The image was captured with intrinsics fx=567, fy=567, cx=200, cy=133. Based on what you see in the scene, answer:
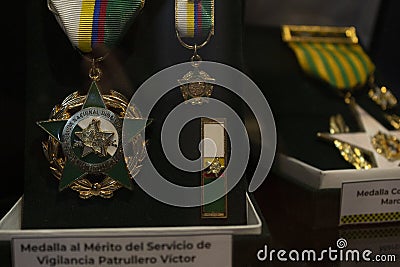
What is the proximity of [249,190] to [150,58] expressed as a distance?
23 cm

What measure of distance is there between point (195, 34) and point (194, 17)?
0.07 feet

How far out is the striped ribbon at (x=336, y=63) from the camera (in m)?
1.05

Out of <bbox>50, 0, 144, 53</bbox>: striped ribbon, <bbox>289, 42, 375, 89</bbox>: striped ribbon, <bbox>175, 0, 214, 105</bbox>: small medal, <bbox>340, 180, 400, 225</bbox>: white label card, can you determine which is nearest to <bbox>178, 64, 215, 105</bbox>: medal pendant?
<bbox>175, 0, 214, 105</bbox>: small medal

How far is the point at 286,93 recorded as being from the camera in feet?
3.42

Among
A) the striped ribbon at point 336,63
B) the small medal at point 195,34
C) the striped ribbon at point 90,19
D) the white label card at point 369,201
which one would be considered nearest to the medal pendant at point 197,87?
the small medal at point 195,34

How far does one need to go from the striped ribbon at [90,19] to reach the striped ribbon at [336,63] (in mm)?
489

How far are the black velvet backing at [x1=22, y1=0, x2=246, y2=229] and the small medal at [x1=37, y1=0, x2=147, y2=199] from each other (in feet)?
0.05

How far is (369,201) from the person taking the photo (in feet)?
2.51

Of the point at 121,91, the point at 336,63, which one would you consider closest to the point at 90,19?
the point at 121,91

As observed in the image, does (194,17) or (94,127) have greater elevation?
(194,17)

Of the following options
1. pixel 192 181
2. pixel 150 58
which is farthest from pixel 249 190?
pixel 150 58

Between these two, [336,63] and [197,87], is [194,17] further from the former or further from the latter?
[336,63]

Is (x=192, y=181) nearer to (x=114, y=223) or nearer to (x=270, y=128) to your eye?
(x=114, y=223)

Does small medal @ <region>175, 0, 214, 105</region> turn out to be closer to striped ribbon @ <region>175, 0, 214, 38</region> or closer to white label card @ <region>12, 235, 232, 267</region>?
striped ribbon @ <region>175, 0, 214, 38</region>
